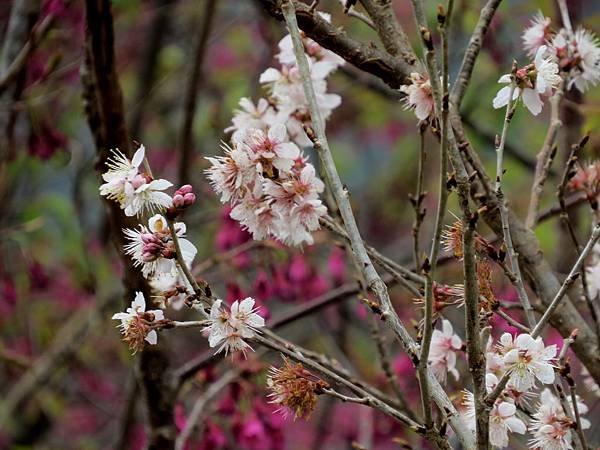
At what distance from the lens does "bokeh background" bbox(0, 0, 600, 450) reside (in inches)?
93.0

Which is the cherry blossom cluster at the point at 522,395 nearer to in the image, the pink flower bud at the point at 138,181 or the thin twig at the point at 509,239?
the thin twig at the point at 509,239

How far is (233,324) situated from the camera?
1.11 meters

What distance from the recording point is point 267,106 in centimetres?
153

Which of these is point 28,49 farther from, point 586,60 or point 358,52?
point 586,60

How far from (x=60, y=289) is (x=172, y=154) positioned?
940 millimetres

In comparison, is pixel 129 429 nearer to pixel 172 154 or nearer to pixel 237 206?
pixel 237 206

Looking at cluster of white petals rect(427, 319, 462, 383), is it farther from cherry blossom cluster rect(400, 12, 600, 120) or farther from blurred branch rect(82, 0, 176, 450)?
blurred branch rect(82, 0, 176, 450)

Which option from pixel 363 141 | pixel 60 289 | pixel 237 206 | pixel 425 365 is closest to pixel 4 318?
pixel 60 289

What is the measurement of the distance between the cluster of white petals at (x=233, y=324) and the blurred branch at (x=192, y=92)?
1322 mm

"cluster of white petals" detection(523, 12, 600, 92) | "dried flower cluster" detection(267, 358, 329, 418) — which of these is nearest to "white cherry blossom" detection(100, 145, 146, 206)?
"dried flower cluster" detection(267, 358, 329, 418)

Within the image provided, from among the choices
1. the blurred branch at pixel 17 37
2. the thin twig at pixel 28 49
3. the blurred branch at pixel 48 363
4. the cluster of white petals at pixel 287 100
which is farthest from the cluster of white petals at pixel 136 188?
the blurred branch at pixel 48 363

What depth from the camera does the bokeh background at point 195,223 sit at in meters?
2.36

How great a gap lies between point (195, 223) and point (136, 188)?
7.30 feet

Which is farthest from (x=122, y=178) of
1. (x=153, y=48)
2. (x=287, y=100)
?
(x=153, y=48)
